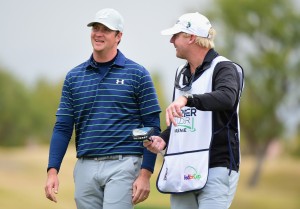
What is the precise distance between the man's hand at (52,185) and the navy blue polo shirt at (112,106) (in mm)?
262

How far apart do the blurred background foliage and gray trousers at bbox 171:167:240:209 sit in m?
36.1

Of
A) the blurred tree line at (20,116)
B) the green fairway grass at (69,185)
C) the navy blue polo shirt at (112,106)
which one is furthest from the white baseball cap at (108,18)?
the blurred tree line at (20,116)

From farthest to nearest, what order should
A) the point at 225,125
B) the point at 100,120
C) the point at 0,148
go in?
the point at 0,148, the point at 100,120, the point at 225,125

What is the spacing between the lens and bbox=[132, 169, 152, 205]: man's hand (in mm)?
6895

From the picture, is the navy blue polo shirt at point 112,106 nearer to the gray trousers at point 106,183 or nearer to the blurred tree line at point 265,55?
the gray trousers at point 106,183

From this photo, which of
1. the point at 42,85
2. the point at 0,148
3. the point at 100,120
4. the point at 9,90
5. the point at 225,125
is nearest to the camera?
the point at 225,125

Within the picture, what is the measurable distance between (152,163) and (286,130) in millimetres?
37615

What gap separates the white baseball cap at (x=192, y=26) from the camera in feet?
22.0

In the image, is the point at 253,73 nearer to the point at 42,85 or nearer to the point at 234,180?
the point at 42,85

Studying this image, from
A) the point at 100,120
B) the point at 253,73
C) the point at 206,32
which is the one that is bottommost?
the point at 253,73

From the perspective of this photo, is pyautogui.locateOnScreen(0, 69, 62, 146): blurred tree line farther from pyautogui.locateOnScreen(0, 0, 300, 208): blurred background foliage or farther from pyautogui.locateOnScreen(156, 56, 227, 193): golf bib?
pyautogui.locateOnScreen(156, 56, 227, 193): golf bib

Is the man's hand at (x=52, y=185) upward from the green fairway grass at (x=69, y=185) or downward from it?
upward

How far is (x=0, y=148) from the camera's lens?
37719 mm

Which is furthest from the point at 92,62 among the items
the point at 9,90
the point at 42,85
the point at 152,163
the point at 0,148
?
the point at 42,85
